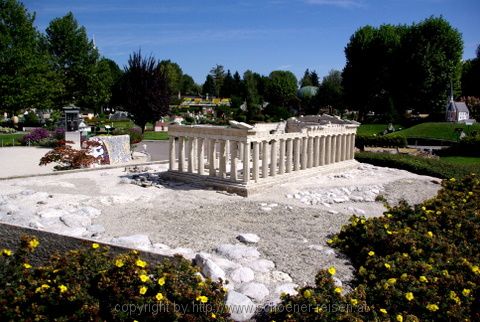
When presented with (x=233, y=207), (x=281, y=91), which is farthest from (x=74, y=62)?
(x=281, y=91)

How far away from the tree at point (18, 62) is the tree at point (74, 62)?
47.0 feet

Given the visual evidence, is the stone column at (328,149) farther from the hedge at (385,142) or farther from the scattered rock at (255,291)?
the hedge at (385,142)

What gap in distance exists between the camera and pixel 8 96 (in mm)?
35312

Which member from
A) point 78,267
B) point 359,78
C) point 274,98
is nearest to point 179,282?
point 78,267

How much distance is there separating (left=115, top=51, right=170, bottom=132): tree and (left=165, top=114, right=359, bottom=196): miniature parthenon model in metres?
23.1

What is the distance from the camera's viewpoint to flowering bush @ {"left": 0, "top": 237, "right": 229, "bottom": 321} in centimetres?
559

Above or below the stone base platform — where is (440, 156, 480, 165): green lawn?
below

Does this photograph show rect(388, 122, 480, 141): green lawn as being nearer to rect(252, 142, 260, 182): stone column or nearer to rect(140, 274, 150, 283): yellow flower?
rect(252, 142, 260, 182): stone column

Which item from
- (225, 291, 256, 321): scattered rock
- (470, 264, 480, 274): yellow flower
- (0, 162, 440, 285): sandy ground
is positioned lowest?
(225, 291, 256, 321): scattered rock

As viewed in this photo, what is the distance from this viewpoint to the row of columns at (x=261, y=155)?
13844mm

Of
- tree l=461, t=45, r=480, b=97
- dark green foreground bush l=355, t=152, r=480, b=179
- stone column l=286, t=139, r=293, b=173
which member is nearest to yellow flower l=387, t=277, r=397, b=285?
stone column l=286, t=139, r=293, b=173

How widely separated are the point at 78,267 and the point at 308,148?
12.2 metres

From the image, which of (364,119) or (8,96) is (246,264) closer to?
(8,96)

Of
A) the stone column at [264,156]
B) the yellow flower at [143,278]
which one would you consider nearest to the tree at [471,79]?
the stone column at [264,156]
